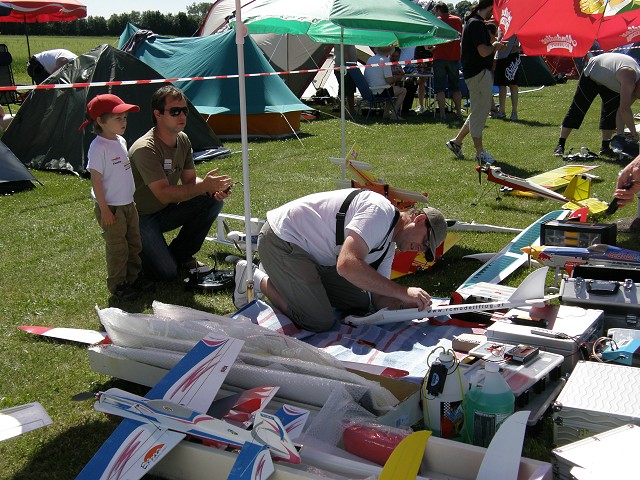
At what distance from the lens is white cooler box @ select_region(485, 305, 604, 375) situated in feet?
11.5

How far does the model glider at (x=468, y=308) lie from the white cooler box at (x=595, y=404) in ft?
2.75

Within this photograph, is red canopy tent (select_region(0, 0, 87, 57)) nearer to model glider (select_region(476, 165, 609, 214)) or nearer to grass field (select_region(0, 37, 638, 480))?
grass field (select_region(0, 37, 638, 480))

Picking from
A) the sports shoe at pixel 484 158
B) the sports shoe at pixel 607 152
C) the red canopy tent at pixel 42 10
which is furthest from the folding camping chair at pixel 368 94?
the red canopy tent at pixel 42 10

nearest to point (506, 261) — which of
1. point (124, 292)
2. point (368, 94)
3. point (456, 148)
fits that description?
point (124, 292)

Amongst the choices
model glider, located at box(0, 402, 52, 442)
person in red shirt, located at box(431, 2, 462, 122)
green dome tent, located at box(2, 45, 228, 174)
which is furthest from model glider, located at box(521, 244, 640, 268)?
person in red shirt, located at box(431, 2, 462, 122)

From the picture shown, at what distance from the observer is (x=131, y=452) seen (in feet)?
9.14

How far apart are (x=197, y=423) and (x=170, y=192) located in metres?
2.61

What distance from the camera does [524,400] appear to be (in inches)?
125

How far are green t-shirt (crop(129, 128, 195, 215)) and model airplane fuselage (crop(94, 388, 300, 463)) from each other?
2363 mm

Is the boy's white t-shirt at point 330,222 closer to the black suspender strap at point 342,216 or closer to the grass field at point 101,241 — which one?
the black suspender strap at point 342,216

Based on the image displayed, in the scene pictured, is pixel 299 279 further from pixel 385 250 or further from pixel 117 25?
pixel 117 25

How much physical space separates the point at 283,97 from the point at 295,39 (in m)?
3.88

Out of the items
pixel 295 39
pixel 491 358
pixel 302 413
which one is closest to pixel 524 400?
pixel 491 358

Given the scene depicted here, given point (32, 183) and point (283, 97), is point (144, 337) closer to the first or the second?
point (32, 183)
